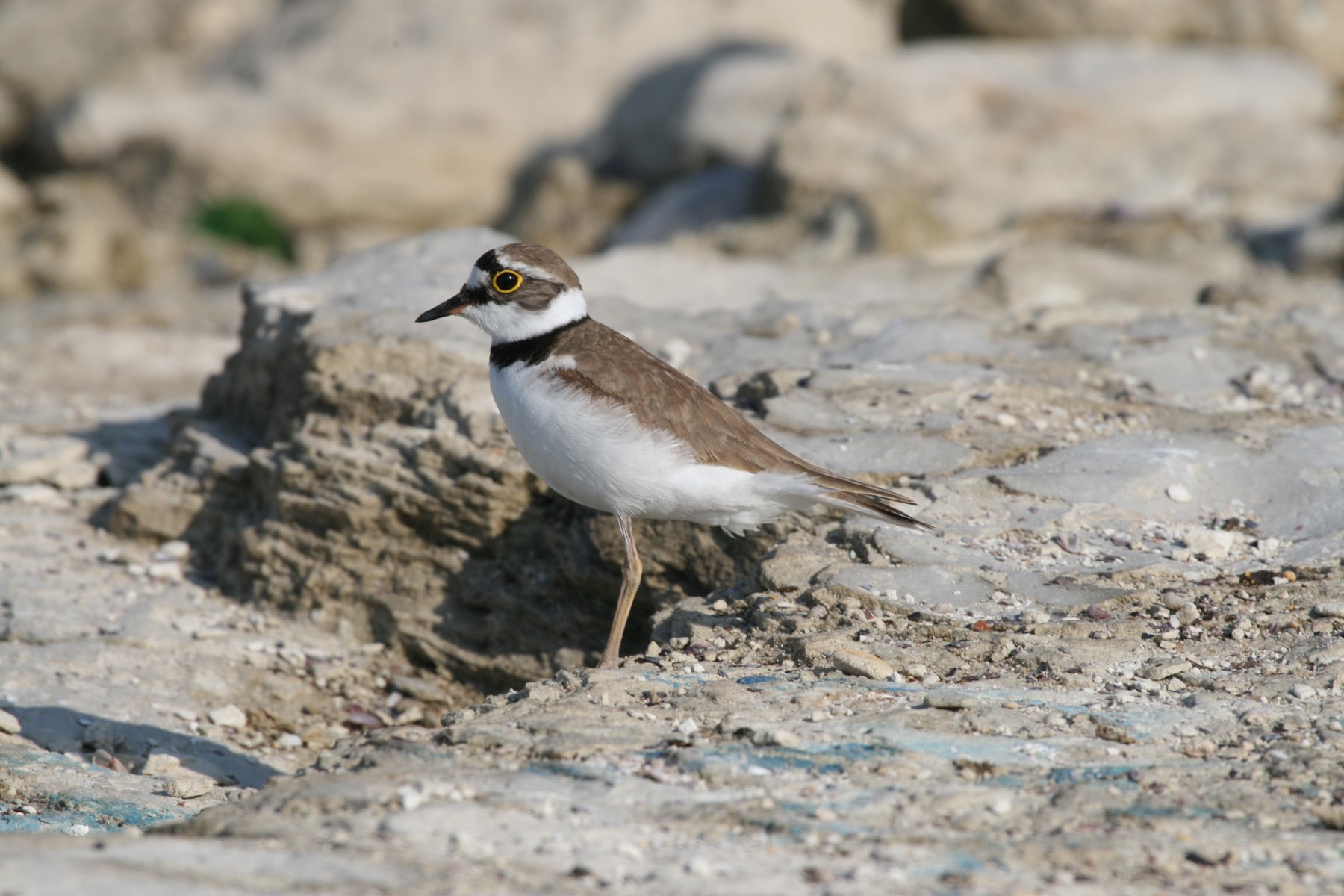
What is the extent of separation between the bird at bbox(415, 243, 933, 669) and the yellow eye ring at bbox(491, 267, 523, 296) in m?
0.22

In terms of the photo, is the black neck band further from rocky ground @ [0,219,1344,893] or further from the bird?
rocky ground @ [0,219,1344,893]

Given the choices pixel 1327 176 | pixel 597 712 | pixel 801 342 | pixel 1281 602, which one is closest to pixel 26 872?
pixel 597 712

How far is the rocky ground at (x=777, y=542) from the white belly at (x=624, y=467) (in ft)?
1.48

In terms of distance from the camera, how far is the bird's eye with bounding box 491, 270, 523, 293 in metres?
5.92

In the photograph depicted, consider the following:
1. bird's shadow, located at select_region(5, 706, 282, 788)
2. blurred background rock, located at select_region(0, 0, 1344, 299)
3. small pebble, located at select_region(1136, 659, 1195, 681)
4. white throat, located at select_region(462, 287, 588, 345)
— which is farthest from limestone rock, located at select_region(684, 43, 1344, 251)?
bird's shadow, located at select_region(5, 706, 282, 788)

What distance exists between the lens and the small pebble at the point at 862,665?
4988 mm

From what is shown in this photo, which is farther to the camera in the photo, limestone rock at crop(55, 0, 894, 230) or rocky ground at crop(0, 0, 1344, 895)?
limestone rock at crop(55, 0, 894, 230)

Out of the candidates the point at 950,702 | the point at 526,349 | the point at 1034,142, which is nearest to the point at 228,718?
the point at 526,349

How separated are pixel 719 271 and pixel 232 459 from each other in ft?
13.3

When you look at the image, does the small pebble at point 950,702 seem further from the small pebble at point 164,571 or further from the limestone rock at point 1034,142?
the limestone rock at point 1034,142

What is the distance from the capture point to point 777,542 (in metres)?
6.13

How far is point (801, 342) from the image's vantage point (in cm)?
815

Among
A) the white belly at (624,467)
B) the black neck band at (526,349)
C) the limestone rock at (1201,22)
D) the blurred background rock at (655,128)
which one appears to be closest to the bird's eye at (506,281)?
the black neck band at (526,349)

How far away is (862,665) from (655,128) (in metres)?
12.7
